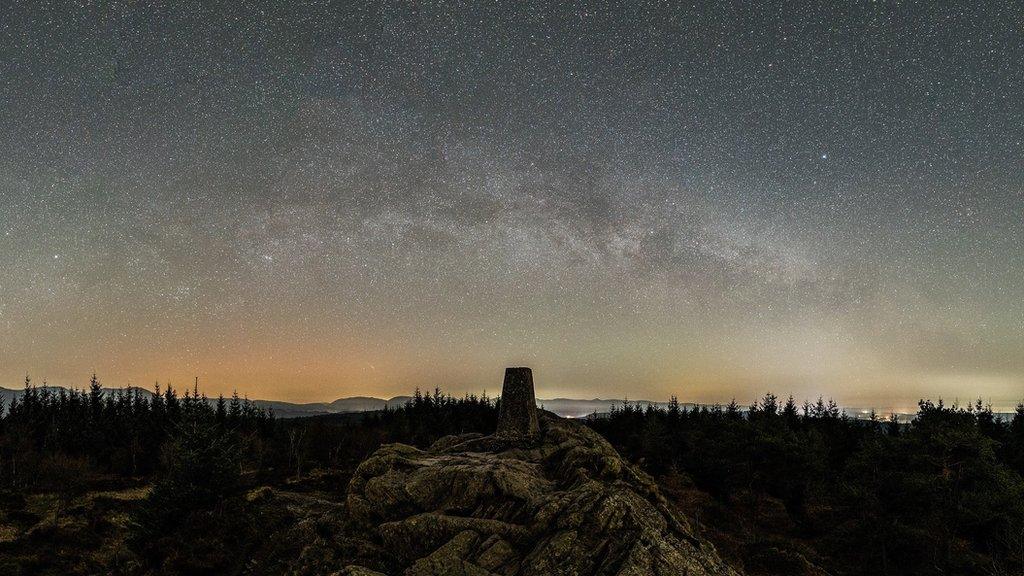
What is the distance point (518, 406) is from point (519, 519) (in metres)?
18.1

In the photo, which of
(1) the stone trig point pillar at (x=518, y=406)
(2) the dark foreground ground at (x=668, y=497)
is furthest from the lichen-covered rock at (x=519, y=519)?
(1) the stone trig point pillar at (x=518, y=406)

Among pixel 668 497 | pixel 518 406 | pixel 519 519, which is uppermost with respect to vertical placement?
pixel 518 406

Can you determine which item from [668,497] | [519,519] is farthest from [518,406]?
[668,497]

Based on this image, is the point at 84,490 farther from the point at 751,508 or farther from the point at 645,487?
the point at 751,508

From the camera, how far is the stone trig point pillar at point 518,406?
3897 centimetres

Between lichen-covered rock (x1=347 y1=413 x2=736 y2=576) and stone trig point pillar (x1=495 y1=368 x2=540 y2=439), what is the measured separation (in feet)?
26.9

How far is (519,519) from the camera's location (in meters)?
21.6

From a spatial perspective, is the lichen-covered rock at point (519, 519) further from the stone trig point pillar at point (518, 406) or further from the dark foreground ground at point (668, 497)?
the stone trig point pillar at point (518, 406)

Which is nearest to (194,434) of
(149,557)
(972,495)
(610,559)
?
(149,557)

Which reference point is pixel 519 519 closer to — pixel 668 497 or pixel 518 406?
pixel 518 406

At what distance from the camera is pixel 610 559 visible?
17.1m

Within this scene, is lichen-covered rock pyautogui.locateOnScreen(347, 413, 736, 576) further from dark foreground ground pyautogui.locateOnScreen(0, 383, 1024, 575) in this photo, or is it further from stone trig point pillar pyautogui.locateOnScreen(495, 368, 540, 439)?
stone trig point pillar pyautogui.locateOnScreen(495, 368, 540, 439)

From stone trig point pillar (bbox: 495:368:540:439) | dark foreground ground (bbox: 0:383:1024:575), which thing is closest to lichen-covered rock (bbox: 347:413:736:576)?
dark foreground ground (bbox: 0:383:1024:575)

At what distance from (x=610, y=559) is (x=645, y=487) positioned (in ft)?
38.6
